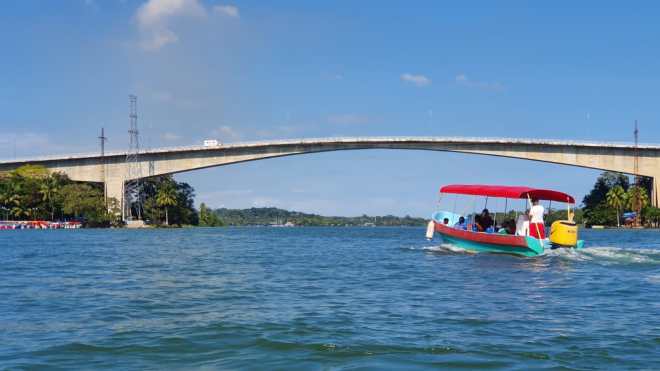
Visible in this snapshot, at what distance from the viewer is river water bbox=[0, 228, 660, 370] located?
7.73 meters

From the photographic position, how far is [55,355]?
786cm

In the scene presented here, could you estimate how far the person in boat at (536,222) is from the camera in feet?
78.5

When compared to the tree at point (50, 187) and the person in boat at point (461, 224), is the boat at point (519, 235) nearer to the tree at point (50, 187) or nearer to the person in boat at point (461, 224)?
the person in boat at point (461, 224)

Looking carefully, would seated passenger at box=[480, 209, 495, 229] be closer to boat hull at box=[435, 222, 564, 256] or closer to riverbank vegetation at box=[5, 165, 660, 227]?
boat hull at box=[435, 222, 564, 256]

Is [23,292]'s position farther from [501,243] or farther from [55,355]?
[501,243]

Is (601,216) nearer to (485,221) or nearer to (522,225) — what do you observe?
(485,221)

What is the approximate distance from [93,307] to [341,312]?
156 inches

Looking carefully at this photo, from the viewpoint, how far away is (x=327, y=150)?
7488cm

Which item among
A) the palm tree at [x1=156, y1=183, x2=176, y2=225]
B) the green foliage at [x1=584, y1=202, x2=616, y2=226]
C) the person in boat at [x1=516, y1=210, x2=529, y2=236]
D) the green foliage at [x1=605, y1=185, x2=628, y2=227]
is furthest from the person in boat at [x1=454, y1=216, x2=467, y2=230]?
the green foliage at [x1=584, y1=202, x2=616, y2=226]

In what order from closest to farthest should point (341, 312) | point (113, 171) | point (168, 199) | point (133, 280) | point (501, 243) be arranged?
point (341, 312) < point (133, 280) < point (501, 243) < point (113, 171) < point (168, 199)

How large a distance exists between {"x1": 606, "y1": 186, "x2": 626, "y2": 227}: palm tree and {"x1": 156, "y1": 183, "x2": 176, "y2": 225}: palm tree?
56287mm

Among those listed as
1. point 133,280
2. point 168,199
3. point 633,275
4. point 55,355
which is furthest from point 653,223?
point 55,355

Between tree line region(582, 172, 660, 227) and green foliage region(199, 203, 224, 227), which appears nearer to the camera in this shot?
tree line region(582, 172, 660, 227)

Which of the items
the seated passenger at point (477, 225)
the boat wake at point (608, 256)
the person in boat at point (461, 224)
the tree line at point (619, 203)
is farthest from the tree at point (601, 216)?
the boat wake at point (608, 256)
